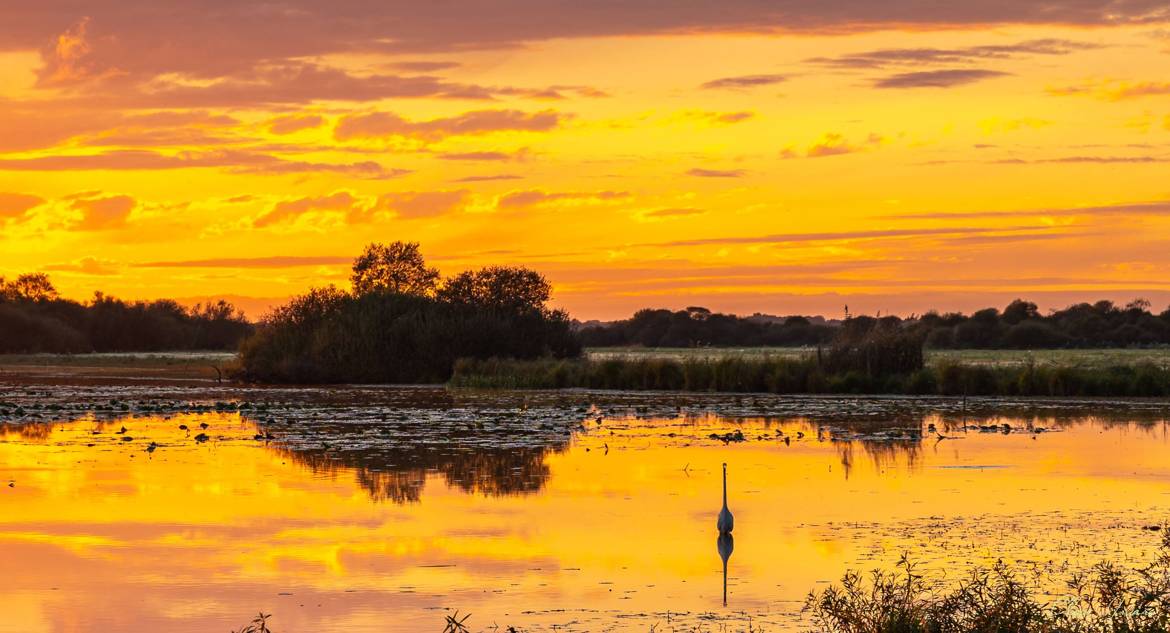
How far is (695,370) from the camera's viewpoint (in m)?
46.3

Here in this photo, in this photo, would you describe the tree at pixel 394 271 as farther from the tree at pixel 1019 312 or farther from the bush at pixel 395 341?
the tree at pixel 1019 312

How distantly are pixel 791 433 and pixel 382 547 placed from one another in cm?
1515

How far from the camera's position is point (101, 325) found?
11588 cm

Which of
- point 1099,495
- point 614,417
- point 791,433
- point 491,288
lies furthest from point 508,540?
point 491,288

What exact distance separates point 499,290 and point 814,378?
21.5m

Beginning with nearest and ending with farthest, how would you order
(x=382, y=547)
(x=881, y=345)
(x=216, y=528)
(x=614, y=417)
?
(x=382, y=547)
(x=216, y=528)
(x=614, y=417)
(x=881, y=345)

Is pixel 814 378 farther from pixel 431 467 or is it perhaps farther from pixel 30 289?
pixel 30 289

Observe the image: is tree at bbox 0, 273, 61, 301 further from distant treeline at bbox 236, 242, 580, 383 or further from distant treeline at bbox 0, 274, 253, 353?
distant treeline at bbox 236, 242, 580, 383

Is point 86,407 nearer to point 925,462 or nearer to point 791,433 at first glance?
Answer: point 791,433

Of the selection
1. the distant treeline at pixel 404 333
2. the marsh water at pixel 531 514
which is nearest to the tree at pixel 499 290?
the distant treeline at pixel 404 333

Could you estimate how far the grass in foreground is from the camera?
4016 centimetres

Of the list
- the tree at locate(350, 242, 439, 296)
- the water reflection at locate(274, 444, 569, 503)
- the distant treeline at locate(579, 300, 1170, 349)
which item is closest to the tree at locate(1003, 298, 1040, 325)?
the distant treeline at locate(579, 300, 1170, 349)

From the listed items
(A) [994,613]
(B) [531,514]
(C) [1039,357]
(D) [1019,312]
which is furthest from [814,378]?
(D) [1019,312]

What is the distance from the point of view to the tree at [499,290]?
61.1 m
